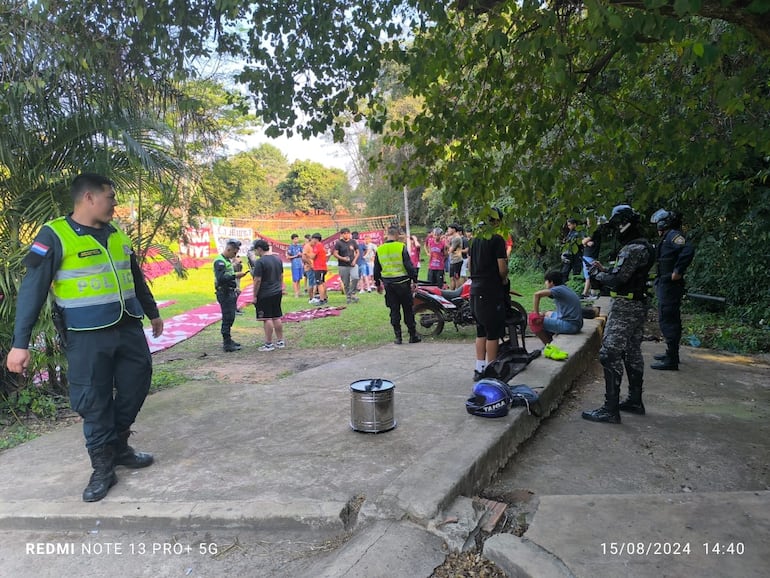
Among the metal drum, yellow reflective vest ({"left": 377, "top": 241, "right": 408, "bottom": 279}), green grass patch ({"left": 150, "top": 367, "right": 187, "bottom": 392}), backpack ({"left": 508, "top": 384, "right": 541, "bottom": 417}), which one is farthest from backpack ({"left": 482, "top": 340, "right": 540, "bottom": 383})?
green grass patch ({"left": 150, "top": 367, "right": 187, "bottom": 392})

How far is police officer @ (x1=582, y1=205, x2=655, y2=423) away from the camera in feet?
14.7

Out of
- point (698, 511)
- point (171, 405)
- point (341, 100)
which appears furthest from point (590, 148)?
point (171, 405)

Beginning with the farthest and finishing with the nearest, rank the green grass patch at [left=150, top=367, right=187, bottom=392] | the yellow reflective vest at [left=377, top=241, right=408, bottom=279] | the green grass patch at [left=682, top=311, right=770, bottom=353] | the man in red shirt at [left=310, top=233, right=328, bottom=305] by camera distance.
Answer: the man in red shirt at [left=310, top=233, right=328, bottom=305], the yellow reflective vest at [left=377, top=241, right=408, bottom=279], the green grass patch at [left=682, top=311, right=770, bottom=353], the green grass patch at [left=150, top=367, right=187, bottom=392]

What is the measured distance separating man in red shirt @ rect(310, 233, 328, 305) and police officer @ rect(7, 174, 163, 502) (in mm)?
9462

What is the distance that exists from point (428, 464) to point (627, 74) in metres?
4.06

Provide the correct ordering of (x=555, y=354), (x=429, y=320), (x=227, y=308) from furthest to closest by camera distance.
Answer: (x=429, y=320)
(x=227, y=308)
(x=555, y=354)

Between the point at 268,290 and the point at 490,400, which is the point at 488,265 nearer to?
the point at 490,400

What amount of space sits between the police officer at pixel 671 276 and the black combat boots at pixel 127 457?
5.81 m

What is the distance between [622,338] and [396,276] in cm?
386

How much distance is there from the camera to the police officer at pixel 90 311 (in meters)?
3.12

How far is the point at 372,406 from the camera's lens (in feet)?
12.9

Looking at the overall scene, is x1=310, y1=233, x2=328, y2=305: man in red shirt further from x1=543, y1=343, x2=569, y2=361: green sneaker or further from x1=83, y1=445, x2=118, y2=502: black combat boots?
x1=83, y1=445, x2=118, y2=502: black combat boots

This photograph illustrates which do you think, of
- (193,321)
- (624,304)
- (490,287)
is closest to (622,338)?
(624,304)

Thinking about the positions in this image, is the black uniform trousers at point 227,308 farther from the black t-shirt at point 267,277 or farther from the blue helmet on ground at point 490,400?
the blue helmet on ground at point 490,400
